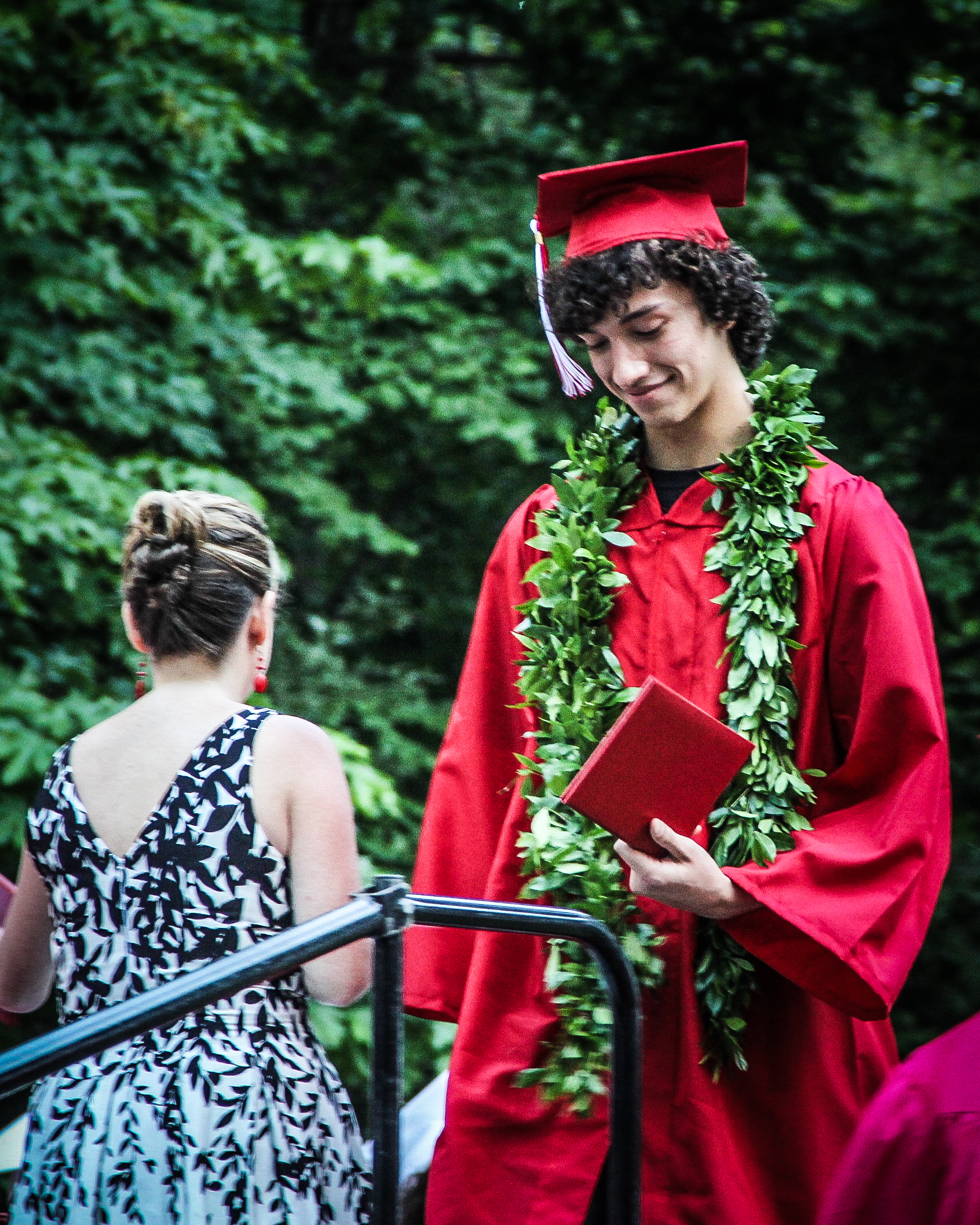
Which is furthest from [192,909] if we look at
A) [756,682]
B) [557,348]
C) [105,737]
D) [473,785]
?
[557,348]

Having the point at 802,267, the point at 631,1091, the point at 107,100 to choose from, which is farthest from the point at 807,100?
the point at 631,1091

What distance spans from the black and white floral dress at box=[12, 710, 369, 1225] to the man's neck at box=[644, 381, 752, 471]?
87 centimetres

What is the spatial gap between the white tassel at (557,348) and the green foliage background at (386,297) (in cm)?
182

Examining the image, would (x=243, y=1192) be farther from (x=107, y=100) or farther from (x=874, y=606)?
(x=107, y=100)

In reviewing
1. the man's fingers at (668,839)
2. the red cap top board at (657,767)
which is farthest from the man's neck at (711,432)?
the man's fingers at (668,839)

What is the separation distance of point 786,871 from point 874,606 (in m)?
0.43

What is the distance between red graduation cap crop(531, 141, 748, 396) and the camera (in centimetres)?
235

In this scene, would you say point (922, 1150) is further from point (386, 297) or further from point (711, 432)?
point (386, 297)

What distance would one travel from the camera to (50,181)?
430 cm

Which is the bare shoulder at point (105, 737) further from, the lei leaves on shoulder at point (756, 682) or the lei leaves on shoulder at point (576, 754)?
the lei leaves on shoulder at point (756, 682)

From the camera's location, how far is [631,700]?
2.22m

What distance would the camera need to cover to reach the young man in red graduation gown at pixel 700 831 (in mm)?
2041

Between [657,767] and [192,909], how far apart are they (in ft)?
2.38

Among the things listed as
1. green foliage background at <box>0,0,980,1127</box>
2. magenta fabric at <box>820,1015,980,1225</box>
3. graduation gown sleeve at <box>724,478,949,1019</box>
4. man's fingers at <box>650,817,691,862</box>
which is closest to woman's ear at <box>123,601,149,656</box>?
man's fingers at <box>650,817,691,862</box>
